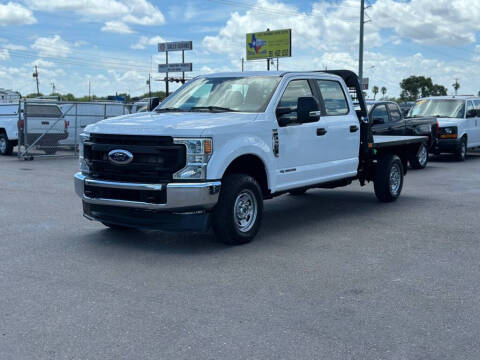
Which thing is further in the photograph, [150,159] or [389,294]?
[150,159]

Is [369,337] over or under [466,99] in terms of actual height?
under

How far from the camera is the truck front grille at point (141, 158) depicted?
6555mm

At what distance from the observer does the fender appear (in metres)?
6.63

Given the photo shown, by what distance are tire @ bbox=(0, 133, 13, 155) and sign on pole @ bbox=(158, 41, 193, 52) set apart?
1921 inches

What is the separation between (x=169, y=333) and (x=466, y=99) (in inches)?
688

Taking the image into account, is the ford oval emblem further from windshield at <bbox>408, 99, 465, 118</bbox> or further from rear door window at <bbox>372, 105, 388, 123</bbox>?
windshield at <bbox>408, 99, 465, 118</bbox>

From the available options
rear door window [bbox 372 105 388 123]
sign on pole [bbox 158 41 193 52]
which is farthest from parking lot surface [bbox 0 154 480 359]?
sign on pole [bbox 158 41 193 52]

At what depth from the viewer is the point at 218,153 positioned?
6.66m

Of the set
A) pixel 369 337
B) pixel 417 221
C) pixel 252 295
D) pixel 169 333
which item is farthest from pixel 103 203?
pixel 417 221

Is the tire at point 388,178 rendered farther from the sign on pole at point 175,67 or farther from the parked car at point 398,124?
the sign on pole at point 175,67

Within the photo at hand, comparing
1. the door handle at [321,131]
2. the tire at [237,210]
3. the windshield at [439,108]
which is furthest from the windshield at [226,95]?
the windshield at [439,108]

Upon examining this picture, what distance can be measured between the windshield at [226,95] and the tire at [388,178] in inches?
120

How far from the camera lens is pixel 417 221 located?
8.64 meters

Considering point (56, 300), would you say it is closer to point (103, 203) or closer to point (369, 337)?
point (103, 203)
